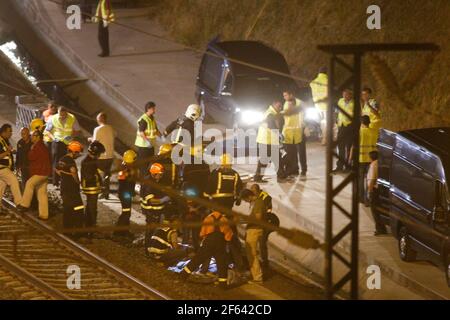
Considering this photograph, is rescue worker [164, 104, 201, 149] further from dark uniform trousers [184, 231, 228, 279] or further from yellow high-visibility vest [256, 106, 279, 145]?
dark uniform trousers [184, 231, 228, 279]

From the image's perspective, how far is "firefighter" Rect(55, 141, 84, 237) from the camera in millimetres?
19188

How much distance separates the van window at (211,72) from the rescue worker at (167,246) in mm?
6902

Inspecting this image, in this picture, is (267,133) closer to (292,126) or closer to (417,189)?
(292,126)

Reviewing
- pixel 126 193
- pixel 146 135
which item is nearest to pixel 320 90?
pixel 146 135

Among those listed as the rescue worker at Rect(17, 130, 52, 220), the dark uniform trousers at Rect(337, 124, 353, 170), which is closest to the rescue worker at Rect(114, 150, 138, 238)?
the rescue worker at Rect(17, 130, 52, 220)

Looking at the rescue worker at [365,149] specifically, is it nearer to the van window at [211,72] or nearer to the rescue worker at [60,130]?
the van window at [211,72]

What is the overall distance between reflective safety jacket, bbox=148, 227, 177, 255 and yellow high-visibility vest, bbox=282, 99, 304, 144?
4.14 meters

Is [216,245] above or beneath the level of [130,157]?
beneath

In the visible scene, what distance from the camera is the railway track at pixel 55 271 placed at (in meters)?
17.2

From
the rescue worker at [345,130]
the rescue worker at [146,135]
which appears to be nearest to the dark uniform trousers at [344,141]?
the rescue worker at [345,130]

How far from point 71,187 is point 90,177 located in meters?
0.35

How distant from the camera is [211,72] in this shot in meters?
25.6

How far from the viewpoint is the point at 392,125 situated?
2502 centimetres
